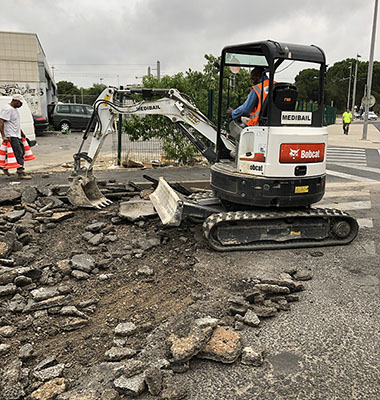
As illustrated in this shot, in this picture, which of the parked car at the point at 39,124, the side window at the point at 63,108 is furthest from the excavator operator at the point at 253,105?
the side window at the point at 63,108

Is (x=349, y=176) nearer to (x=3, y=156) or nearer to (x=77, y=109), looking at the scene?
(x=3, y=156)

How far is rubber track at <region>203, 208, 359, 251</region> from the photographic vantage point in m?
5.99

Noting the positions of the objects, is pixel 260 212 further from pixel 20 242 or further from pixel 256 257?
pixel 20 242

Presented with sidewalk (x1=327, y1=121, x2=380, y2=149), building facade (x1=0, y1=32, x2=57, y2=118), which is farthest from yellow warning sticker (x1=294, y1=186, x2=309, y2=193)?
building facade (x1=0, y1=32, x2=57, y2=118)

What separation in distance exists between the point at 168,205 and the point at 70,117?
21532mm

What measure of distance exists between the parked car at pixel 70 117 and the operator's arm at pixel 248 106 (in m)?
21.3

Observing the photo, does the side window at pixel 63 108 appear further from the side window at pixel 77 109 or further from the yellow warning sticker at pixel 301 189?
the yellow warning sticker at pixel 301 189

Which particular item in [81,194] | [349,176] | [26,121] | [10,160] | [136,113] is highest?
[136,113]

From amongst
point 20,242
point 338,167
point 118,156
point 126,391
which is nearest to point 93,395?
point 126,391

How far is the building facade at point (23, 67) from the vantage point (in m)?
29.1

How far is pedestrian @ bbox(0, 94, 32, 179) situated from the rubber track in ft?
21.7

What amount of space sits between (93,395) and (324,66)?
5240 mm

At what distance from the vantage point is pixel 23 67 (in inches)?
1161

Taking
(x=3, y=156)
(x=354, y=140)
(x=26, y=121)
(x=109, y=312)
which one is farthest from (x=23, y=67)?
(x=109, y=312)
